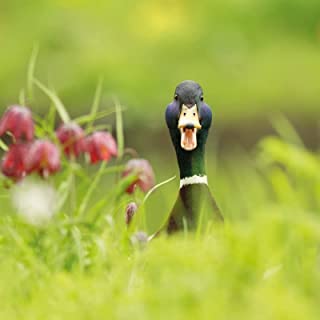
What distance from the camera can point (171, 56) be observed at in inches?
372

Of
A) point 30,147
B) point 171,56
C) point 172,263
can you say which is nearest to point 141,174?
point 30,147

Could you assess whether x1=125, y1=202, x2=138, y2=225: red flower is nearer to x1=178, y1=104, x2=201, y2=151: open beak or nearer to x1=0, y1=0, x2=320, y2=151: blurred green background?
x1=178, y1=104, x2=201, y2=151: open beak

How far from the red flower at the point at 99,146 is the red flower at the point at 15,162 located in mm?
181

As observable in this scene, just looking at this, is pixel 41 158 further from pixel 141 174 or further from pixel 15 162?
pixel 141 174

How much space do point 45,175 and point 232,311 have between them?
83 cm

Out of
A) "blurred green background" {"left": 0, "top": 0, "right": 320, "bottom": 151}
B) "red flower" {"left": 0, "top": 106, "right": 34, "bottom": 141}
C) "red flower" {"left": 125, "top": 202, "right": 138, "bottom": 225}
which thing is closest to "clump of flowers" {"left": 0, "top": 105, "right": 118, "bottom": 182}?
"red flower" {"left": 0, "top": 106, "right": 34, "bottom": 141}

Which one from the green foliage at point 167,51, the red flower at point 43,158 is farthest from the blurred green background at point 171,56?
the red flower at point 43,158

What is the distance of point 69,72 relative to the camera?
9.09 m

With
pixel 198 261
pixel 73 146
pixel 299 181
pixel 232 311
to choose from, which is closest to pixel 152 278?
pixel 198 261

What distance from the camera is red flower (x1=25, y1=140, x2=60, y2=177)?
8.93ft

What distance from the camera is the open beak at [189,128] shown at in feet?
9.44

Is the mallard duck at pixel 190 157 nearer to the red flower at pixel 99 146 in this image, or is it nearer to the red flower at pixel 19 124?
the red flower at pixel 99 146

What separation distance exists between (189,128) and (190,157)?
0.10m

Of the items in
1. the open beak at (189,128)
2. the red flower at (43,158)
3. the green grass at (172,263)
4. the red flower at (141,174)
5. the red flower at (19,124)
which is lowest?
the green grass at (172,263)
